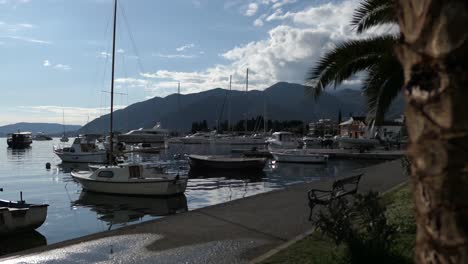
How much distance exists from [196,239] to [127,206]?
1264cm

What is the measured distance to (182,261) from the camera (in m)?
8.20

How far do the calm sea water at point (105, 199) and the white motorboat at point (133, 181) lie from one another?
0.39 metres

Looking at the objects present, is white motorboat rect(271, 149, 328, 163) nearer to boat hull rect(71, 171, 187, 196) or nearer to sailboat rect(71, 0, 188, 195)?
sailboat rect(71, 0, 188, 195)

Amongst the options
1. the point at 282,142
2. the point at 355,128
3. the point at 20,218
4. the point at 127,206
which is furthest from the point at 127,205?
the point at 355,128

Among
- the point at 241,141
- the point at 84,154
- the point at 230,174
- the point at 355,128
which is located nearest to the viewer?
the point at 230,174

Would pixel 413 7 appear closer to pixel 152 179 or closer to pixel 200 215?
pixel 200 215

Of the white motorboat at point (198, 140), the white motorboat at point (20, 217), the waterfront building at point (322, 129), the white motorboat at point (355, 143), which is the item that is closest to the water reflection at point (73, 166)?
the white motorboat at point (20, 217)

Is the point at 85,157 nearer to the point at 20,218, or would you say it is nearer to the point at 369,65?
the point at 20,218

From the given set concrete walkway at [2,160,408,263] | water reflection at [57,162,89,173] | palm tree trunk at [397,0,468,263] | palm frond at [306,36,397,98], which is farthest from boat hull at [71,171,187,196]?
water reflection at [57,162,89,173]

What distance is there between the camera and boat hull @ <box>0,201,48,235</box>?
568 inches

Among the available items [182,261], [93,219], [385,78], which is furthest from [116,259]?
[93,219]

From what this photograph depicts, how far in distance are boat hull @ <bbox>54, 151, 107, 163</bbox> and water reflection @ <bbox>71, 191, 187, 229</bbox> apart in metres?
26.9

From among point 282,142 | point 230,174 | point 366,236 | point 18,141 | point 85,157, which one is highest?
point 282,142

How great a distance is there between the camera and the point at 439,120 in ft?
7.21
